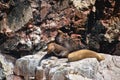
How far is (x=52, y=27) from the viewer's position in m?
13.1

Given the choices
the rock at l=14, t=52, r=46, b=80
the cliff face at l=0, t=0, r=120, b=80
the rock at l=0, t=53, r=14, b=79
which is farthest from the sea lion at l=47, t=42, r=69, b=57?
the rock at l=0, t=53, r=14, b=79

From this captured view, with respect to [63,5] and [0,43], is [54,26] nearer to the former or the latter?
[63,5]

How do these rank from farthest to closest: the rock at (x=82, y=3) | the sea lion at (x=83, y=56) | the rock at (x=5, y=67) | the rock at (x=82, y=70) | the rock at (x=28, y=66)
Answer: the rock at (x=82, y=3) < the rock at (x=5, y=67) < the rock at (x=28, y=66) < the sea lion at (x=83, y=56) < the rock at (x=82, y=70)

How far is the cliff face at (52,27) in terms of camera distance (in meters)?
12.2

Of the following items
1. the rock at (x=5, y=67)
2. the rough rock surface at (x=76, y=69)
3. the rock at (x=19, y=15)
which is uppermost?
the rock at (x=19, y=15)

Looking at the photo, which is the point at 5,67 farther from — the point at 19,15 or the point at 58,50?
the point at 58,50

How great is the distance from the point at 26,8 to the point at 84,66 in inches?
234

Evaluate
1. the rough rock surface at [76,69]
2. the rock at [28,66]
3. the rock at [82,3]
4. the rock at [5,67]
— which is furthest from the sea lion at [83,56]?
the rock at [82,3]

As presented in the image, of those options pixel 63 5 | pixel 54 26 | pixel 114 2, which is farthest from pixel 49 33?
pixel 114 2

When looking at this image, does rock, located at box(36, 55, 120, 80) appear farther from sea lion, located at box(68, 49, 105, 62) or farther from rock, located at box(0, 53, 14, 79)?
rock, located at box(0, 53, 14, 79)

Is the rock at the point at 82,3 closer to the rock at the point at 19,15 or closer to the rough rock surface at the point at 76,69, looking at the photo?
the rock at the point at 19,15

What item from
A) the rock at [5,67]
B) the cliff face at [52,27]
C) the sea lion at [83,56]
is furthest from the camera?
the cliff face at [52,27]

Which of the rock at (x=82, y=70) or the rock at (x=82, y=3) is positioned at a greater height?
the rock at (x=82, y=3)

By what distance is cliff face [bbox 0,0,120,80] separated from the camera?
12250mm
